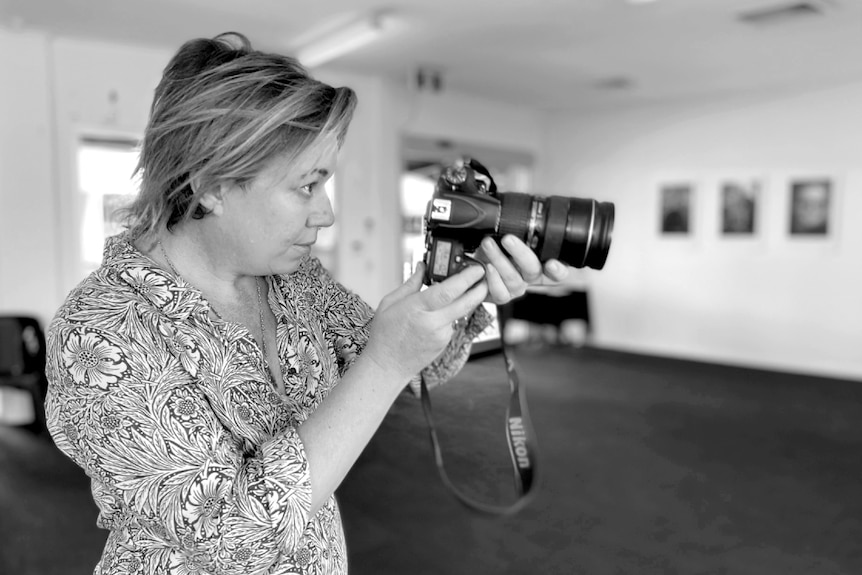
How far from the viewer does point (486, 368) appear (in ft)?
3.69

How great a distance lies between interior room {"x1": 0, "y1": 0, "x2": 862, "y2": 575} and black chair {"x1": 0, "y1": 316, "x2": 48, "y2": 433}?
17 mm

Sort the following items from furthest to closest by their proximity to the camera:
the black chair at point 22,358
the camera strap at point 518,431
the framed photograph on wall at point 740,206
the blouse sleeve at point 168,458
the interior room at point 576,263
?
the framed photograph on wall at point 740,206
the black chair at point 22,358
the interior room at point 576,263
the camera strap at point 518,431
the blouse sleeve at point 168,458

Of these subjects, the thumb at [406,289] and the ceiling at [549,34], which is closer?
the thumb at [406,289]

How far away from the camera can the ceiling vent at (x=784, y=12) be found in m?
3.47

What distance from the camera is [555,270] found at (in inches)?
33.4

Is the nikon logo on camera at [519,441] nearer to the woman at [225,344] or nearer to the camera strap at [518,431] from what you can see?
the camera strap at [518,431]

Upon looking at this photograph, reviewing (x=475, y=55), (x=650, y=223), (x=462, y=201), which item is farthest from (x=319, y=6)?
(x=650, y=223)

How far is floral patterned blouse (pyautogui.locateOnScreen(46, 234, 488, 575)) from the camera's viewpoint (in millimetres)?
616

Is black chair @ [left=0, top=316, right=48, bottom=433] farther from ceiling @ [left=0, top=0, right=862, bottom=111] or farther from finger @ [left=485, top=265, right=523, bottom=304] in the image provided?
finger @ [left=485, top=265, right=523, bottom=304]

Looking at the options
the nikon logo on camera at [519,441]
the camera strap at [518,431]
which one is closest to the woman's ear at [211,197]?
the camera strap at [518,431]

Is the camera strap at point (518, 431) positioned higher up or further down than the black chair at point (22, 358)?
higher up

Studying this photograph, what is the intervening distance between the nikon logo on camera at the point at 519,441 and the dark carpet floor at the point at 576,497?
48 mm

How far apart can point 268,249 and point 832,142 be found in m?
5.70

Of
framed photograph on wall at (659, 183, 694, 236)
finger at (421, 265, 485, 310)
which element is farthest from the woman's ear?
framed photograph on wall at (659, 183, 694, 236)
